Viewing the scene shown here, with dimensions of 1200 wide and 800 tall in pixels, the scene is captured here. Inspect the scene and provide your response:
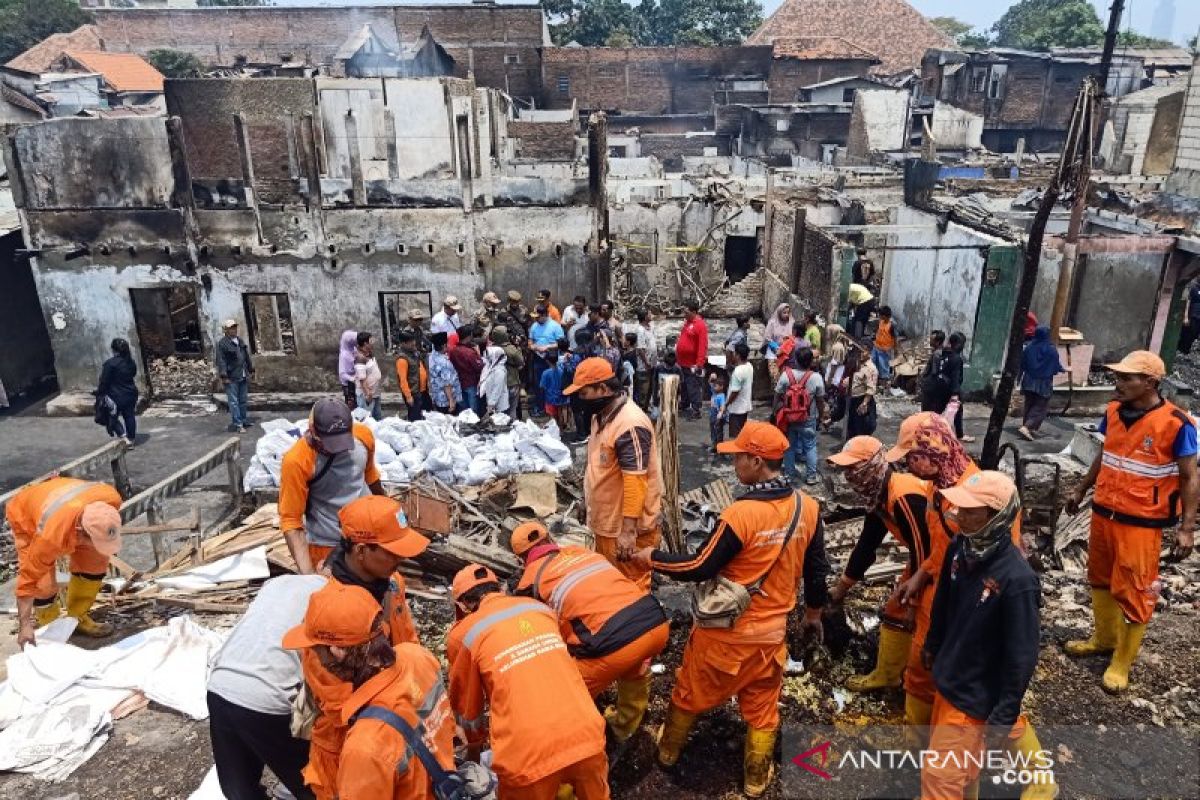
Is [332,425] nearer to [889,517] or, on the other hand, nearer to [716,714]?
[716,714]

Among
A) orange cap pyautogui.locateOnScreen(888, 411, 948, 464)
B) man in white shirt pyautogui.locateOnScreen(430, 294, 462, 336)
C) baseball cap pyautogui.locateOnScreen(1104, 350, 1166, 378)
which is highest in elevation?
baseball cap pyautogui.locateOnScreen(1104, 350, 1166, 378)

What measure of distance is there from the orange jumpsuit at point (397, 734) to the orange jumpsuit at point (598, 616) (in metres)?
0.75

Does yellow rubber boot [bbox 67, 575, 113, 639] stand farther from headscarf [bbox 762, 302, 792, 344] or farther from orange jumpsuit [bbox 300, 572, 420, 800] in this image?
headscarf [bbox 762, 302, 792, 344]

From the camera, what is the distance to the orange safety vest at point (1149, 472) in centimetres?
459

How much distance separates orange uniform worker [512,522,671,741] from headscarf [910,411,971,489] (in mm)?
1558

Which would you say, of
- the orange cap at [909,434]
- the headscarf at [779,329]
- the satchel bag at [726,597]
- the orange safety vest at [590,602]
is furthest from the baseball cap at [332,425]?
the headscarf at [779,329]

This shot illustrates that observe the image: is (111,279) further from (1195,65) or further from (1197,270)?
(1195,65)

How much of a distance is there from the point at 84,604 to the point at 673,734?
4010 mm

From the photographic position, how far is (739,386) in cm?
955

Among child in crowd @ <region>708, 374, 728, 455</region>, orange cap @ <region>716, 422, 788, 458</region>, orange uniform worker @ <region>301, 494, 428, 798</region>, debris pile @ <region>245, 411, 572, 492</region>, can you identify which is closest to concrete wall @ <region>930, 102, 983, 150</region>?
child in crowd @ <region>708, 374, 728, 455</region>

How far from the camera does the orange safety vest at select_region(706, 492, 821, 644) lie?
377 centimetres

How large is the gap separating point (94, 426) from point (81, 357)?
4.26 ft

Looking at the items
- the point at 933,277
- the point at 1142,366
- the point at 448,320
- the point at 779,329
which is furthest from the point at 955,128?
the point at 1142,366

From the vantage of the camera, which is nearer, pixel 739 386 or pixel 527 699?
pixel 527 699
